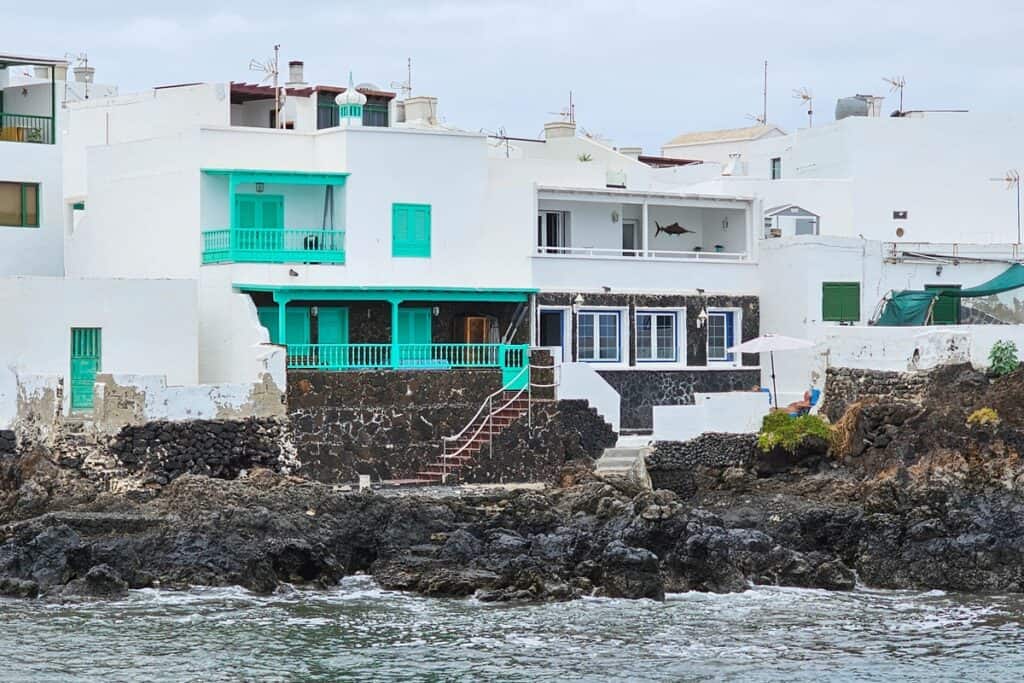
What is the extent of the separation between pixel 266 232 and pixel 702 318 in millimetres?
10733

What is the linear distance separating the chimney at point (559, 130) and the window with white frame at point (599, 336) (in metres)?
11.2

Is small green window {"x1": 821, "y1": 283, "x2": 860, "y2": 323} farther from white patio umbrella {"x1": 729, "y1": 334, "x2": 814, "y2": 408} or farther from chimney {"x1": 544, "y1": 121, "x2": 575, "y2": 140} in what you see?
chimney {"x1": 544, "y1": 121, "x2": 575, "y2": 140}

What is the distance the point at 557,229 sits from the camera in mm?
47062

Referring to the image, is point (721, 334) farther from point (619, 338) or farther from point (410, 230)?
point (410, 230)

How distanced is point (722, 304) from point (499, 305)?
5.75 metres

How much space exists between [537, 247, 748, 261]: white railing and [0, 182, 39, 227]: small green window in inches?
457

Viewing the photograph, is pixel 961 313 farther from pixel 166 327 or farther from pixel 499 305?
pixel 166 327

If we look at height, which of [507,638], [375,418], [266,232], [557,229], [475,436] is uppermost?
[557,229]

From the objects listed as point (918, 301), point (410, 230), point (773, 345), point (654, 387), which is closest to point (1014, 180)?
point (918, 301)

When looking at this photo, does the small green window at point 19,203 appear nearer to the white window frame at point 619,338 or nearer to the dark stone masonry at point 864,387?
the white window frame at point 619,338

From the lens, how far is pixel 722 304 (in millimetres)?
47531

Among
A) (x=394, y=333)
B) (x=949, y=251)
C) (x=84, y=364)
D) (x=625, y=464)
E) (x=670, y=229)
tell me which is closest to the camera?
(x=84, y=364)

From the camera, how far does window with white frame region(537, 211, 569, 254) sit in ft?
153

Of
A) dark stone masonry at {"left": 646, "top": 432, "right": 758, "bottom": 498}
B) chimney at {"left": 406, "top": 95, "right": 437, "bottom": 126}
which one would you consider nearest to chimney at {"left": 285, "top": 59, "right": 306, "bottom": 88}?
chimney at {"left": 406, "top": 95, "right": 437, "bottom": 126}
